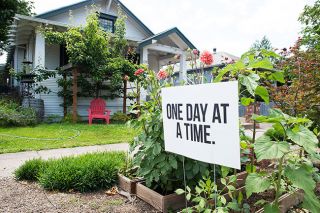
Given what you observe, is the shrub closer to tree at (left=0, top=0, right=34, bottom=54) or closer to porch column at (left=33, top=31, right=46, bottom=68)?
porch column at (left=33, top=31, right=46, bottom=68)

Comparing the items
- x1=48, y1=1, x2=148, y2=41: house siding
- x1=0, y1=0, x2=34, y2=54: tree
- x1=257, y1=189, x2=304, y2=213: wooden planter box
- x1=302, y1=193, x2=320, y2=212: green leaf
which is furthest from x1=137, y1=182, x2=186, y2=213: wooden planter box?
x1=0, y1=0, x2=34, y2=54: tree

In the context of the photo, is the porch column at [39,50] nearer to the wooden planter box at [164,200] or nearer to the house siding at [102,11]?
the house siding at [102,11]

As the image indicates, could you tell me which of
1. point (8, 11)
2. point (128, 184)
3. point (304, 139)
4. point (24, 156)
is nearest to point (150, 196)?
point (128, 184)

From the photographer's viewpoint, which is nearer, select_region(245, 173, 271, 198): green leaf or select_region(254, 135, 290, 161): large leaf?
select_region(254, 135, 290, 161): large leaf

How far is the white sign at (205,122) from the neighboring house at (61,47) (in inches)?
313

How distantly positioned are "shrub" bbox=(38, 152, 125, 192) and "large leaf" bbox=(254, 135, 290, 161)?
2.02m

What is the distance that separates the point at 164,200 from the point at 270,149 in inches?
47.4

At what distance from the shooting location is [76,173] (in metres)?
2.98

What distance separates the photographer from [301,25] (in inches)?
→ 680

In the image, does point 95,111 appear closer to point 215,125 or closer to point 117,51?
point 117,51

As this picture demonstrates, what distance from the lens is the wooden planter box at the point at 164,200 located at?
2.38 metres

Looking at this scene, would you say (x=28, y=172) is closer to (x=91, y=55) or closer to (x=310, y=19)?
(x=91, y=55)

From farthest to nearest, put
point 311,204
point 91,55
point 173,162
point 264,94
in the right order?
1. point 91,55
2. point 173,162
3. point 264,94
4. point 311,204

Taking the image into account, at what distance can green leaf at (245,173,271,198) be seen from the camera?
5.29ft
